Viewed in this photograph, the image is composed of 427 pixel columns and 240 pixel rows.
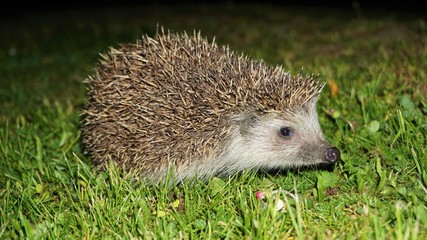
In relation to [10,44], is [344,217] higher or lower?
higher

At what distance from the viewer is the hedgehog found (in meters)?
3.99

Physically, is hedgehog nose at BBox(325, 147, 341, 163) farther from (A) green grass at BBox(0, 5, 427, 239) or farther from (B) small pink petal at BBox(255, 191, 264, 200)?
(B) small pink petal at BBox(255, 191, 264, 200)

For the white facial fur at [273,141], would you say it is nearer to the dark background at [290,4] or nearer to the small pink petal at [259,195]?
the small pink petal at [259,195]

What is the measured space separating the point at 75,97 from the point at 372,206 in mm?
4384

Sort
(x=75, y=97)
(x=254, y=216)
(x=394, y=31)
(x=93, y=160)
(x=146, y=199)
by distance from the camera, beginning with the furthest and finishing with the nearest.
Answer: (x=394, y=31) < (x=75, y=97) < (x=93, y=160) < (x=146, y=199) < (x=254, y=216)

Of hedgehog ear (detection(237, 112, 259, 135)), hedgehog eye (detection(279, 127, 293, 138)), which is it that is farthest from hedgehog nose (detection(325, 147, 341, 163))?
hedgehog ear (detection(237, 112, 259, 135))

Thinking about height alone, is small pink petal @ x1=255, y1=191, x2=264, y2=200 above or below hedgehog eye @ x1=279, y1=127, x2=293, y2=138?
below

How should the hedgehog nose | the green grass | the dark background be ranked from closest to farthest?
the green grass < the hedgehog nose < the dark background

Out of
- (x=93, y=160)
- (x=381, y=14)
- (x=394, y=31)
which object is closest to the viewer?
(x=93, y=160)

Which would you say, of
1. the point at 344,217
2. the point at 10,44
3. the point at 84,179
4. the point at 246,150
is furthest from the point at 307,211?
the point at 10,44

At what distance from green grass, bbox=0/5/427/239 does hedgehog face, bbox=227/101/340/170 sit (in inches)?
5.1

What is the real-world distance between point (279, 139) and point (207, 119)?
0.59 meters

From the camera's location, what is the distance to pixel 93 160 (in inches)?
178

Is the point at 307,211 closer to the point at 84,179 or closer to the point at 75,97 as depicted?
the point at 84,179
